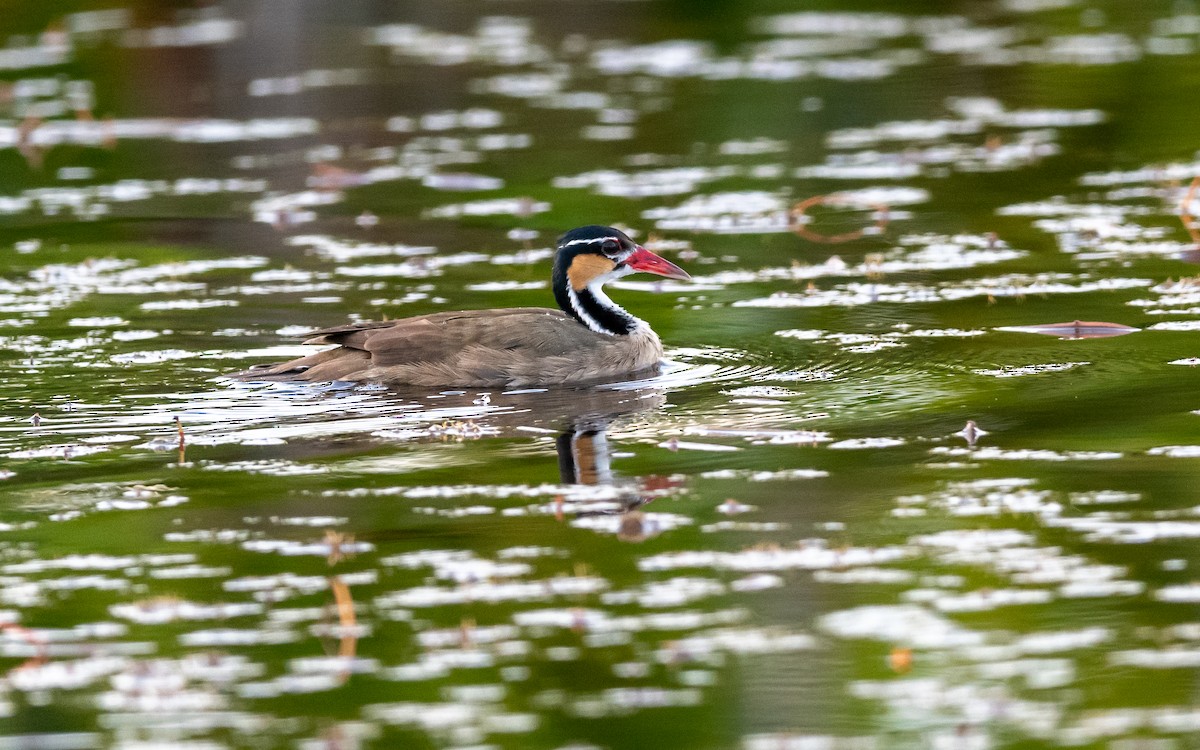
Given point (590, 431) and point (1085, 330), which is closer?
point (590, 431)

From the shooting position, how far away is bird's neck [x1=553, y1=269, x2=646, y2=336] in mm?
12477

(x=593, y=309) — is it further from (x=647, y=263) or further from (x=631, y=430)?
(x=631, y=430)

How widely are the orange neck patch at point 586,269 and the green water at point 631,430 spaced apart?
743mm

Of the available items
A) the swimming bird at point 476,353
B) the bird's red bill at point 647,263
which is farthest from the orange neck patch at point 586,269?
the swimming bird at point 476,353

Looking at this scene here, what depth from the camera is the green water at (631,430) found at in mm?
6770

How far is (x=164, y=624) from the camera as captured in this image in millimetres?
7398

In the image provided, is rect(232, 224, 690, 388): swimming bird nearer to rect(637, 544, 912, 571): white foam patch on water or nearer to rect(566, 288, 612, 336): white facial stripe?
rect(566, 288, 612, 336): white facial stripe

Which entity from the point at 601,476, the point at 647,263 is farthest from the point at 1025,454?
the point at 647,263

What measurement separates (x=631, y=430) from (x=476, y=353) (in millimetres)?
1644

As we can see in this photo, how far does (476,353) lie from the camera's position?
11.8m

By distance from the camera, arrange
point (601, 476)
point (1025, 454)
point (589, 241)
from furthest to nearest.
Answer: point (589, 241) → point (1025, 454) → point (601, 476)

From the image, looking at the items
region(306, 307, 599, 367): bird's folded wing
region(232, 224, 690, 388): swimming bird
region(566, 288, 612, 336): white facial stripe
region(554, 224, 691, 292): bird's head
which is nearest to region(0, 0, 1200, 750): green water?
region(232, 224, 690, 388): swimming bird

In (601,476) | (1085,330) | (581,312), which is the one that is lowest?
(601,476)

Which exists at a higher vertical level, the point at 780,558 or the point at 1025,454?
the point at 1025,454
